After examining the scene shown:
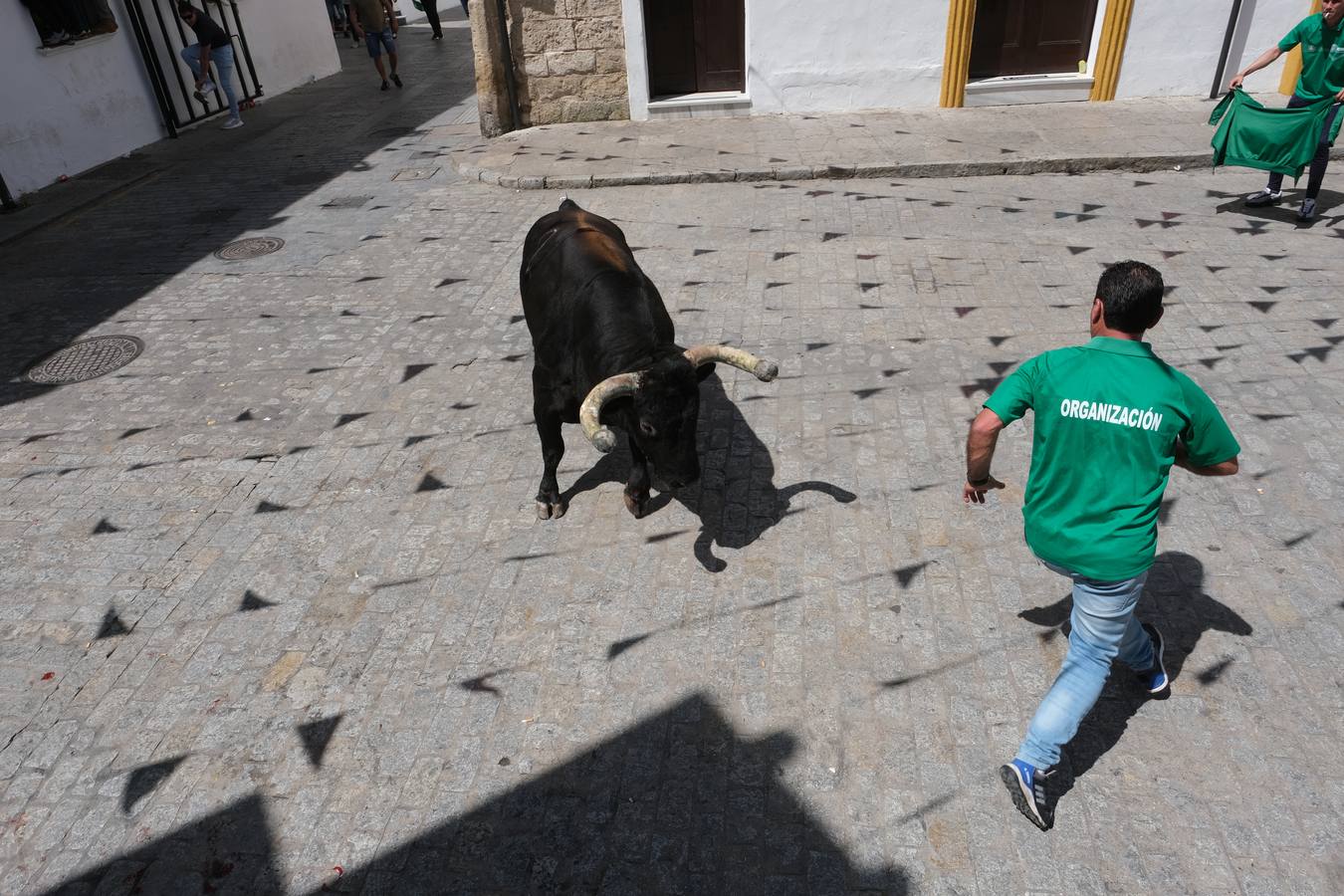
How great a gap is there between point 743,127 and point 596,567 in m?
10.4

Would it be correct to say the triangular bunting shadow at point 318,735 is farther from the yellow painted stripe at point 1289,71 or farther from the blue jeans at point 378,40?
the blue jeans at point 378,40

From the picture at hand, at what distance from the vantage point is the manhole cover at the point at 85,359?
7.93m

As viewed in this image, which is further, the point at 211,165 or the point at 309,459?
the point at 211,165

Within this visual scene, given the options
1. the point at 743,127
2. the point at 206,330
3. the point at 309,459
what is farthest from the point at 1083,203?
the point at 206,330

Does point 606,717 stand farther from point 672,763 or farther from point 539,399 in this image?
point 539,399

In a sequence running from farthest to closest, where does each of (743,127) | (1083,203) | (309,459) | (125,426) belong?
(743,127) < (1083,203) < (125,426) < (309,459)

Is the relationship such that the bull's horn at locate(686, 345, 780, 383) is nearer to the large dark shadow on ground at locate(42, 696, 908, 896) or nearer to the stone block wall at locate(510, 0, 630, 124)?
the large dark shadow on ground at locate(42, 696, 908, 896)

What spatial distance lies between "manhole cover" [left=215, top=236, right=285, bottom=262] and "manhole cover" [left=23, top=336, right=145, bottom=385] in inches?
87.5

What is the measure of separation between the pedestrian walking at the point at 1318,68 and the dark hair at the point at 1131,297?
25.4 feet

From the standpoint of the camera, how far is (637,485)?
5.62 m

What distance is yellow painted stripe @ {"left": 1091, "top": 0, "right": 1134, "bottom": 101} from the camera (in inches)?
517

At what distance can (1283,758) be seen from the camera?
12.8ft

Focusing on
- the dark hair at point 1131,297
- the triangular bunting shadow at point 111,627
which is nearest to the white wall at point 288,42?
the triangular bunting shadow at point 111,627

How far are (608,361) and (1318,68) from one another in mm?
8721
